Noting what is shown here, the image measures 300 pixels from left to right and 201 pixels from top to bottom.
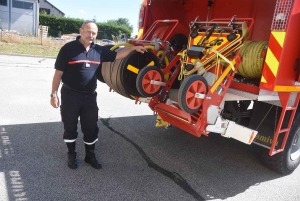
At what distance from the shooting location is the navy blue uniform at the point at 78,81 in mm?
3025

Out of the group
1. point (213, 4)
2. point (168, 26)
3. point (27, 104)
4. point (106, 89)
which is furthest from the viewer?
point (106, 89)

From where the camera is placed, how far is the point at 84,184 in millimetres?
2914

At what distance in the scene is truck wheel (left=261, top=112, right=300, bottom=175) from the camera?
3.41 meters

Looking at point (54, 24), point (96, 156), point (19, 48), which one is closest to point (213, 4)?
point (96, 156)

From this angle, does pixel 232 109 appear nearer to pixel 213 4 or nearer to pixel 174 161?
pixel 174 161

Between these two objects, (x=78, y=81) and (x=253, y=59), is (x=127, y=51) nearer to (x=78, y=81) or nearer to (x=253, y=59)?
(x=78, y=81)

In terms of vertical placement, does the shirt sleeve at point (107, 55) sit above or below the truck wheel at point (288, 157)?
above

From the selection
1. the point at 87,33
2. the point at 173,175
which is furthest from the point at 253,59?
the point at 87,33

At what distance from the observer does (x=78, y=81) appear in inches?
122

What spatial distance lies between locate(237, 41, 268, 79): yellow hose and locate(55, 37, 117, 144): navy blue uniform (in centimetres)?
147

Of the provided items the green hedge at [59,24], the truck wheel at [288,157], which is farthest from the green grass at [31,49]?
the green hedge at [59,24]

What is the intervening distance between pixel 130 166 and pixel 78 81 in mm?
1151

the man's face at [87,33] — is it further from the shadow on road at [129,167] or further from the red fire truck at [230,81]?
the shadow on road at [129,167]

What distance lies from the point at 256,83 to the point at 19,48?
1400 centimetres
